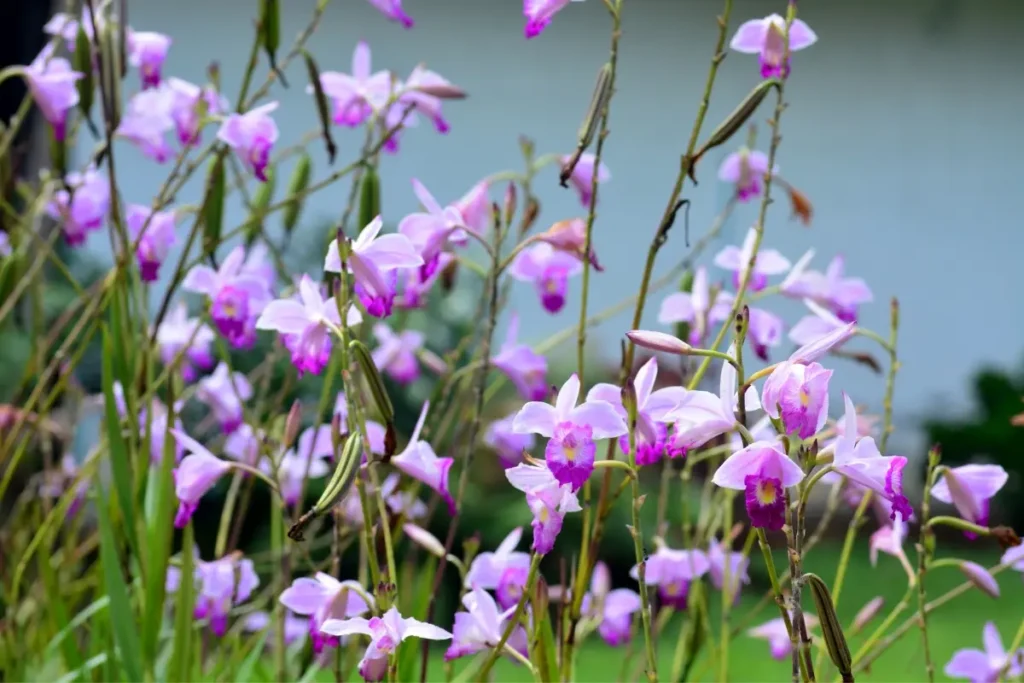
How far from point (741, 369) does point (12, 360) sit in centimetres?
248

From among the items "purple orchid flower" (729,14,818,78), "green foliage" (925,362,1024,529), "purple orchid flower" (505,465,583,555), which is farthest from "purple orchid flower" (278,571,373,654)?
"green foliage" (925,362,1024,529)

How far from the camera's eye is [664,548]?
3.38 feet

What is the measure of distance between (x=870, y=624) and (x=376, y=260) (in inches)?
87.3

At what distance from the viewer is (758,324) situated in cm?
99

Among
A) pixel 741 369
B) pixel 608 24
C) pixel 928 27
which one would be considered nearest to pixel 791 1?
pixel 741 369

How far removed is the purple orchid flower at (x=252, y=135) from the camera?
0.91 m

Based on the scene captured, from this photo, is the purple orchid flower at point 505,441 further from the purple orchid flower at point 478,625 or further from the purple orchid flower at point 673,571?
the purple orchid flower at point 478,625

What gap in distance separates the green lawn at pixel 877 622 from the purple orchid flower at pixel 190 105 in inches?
37.1

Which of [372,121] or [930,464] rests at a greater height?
[372,121]

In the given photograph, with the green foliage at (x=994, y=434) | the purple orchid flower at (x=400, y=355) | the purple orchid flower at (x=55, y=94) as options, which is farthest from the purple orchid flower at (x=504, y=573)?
the green foliage at (x=994, y=434)

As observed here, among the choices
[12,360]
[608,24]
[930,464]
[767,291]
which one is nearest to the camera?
[930,464]

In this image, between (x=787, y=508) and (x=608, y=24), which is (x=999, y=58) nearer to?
(x=608, y=24)

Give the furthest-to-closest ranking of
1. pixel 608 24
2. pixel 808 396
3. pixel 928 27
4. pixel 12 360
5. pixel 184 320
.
Answer: pixel 928 27 → pixel 608 24 → pixel 12 360 → pixel 184 320 → pixel 808 396

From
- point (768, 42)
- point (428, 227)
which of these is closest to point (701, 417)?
point (428, 227)
